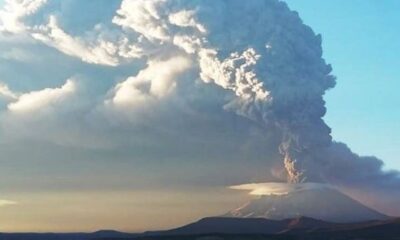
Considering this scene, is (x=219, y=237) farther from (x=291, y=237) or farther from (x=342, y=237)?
(x=342, y=237)

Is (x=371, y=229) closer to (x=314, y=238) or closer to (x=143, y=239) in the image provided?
(x=314, y=238)

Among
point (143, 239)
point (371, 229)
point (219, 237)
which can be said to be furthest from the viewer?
point (371, 229)

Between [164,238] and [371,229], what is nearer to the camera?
[164,238]

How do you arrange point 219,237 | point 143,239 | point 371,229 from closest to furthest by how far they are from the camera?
Answer: point 219,237 → point 143,239 → point 371,229

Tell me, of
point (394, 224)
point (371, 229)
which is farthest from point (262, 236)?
point (394, 224)

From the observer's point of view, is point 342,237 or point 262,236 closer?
point 262,236

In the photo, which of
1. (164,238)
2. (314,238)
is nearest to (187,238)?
(164,238)

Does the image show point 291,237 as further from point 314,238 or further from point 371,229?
point 371,229
